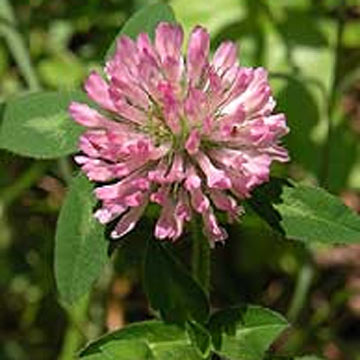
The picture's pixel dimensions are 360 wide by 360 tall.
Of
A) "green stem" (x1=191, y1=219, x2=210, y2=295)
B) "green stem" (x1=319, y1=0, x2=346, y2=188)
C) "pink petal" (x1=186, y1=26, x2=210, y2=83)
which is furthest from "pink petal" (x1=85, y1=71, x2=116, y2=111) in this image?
"green stem" (x1=319, y1=0, x2=346, y2=188)

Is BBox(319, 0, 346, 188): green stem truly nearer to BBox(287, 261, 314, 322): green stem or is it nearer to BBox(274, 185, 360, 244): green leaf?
BBox(287, 261, 314, 322): green stem

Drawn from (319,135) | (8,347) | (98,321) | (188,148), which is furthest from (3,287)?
(188,148)

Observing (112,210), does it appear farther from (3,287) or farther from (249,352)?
(3,287)

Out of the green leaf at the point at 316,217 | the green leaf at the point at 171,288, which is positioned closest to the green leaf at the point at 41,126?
the green leaf at the point at 171,288

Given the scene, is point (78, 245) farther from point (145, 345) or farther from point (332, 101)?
point (332, 101)

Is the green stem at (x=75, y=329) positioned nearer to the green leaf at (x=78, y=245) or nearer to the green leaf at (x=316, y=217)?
the green leaf at (x=78, y=245)

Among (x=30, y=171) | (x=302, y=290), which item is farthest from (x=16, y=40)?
(x=302, y=290)
